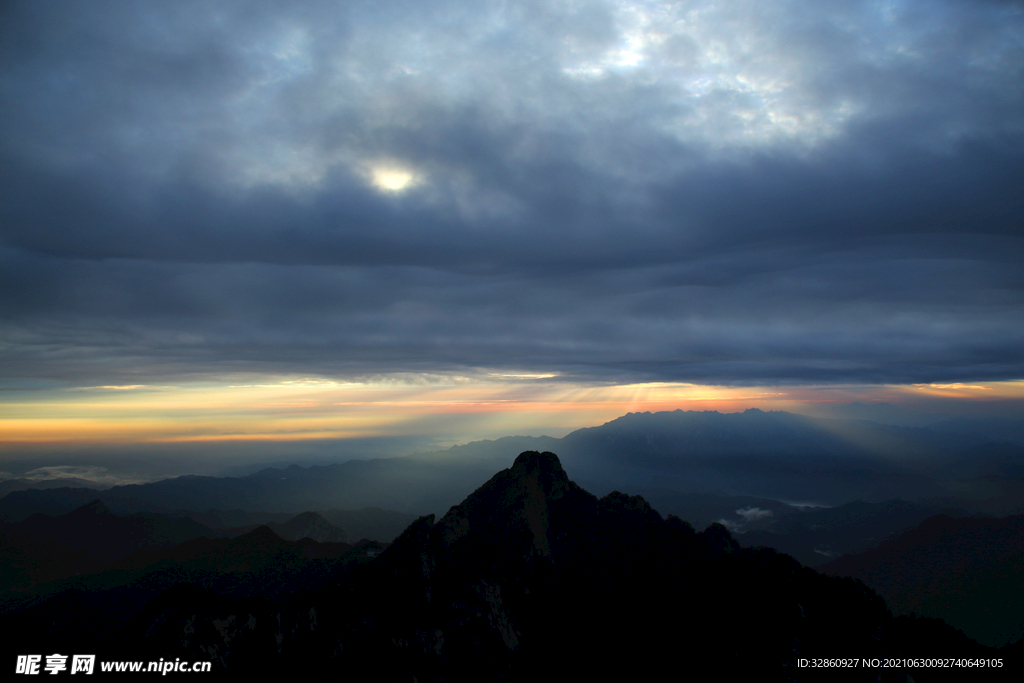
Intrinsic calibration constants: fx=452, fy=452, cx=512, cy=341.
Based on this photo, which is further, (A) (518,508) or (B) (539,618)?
(A) (518,508)

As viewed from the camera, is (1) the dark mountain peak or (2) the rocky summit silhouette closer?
(2) the rocky summit silhouette

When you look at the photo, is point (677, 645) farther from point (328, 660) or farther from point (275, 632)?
point (275, 632)

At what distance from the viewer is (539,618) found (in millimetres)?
110875

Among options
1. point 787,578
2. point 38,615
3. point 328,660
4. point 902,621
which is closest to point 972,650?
point 902,621

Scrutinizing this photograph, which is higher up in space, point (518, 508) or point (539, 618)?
point (518, 508)

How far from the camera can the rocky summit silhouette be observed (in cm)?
8800

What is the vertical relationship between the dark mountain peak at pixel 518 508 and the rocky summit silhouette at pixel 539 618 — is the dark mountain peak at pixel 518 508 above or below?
above

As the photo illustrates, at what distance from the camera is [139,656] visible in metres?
85.2

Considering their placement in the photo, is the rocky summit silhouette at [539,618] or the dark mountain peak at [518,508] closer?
the rocky summit silhouette at [539,618]

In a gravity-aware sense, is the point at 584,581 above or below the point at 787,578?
below

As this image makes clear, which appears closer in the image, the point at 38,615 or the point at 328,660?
the point at 328,660

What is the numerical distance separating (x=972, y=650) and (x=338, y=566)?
167651 millimetres

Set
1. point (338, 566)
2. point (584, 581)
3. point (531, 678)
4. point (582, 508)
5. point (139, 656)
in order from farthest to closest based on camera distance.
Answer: point (338, 566)
point (582, 508)
point (584, 581)
point (531, 678)
point (139, 656)

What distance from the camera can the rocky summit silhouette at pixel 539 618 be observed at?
88000 millimetres
